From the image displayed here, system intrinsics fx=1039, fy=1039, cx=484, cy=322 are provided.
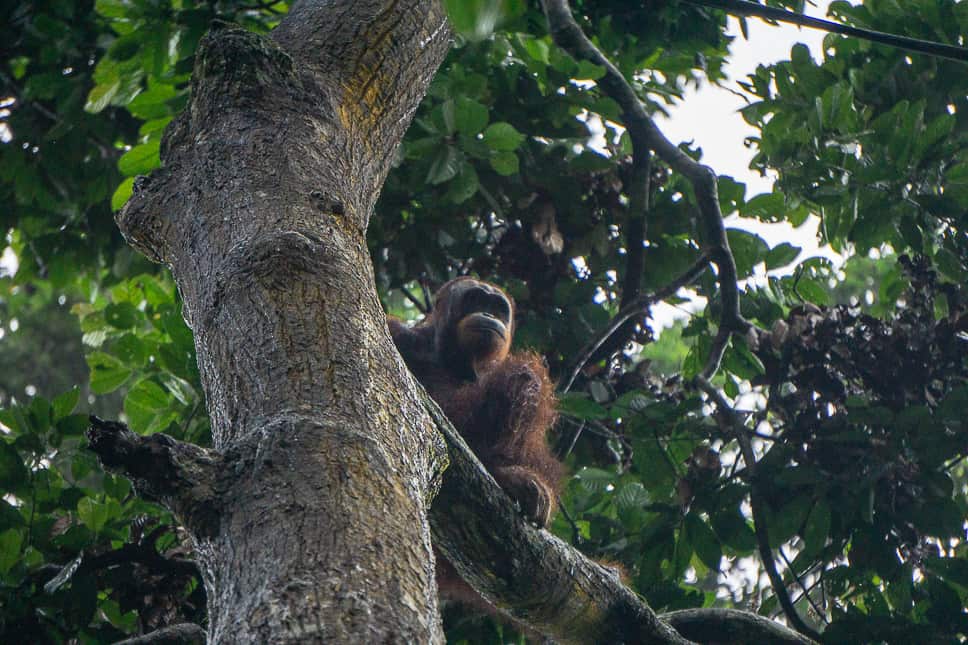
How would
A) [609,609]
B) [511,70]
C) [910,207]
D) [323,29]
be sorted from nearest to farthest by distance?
[323,29], [609,609], [910,207], [511,70]

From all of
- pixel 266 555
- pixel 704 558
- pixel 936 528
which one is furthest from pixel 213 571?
pixel 936 528

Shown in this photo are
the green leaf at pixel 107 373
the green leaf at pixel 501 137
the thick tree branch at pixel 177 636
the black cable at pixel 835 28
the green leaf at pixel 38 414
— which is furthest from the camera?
the green leaf at pixel 107 373

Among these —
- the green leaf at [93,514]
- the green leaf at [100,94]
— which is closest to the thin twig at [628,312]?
the green leaf at [93,514]

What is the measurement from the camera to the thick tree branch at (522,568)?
2180 millimetres

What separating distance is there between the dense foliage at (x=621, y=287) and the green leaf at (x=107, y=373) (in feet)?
0.05

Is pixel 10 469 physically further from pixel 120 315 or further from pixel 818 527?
pixel 818 527

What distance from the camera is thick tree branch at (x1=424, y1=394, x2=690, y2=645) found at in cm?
218

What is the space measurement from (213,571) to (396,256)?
3241 mm

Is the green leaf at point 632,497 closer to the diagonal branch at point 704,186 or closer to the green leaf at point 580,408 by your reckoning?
the green leaf at point 580,408

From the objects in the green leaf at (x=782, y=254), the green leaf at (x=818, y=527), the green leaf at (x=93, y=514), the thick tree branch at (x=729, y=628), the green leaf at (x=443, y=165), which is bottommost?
the green leaf at (x=93, y=514)

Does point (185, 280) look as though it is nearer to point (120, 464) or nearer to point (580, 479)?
point (120, 464)

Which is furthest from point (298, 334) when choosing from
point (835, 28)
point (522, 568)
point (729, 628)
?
point (729, 628)

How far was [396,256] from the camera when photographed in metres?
4.36

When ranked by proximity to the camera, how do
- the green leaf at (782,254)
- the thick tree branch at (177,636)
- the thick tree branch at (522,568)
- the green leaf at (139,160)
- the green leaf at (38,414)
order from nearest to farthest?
the thick tree branch at (522,568) → the thick tree branch at (177,636) → the green leaf at (38,414) → the green leaf at (139,160) → the green leaf at (782,254)
